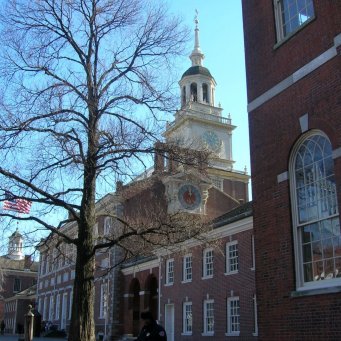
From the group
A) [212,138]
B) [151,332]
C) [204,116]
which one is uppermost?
[204,116]

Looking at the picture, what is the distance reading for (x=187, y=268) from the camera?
3105 centimetres

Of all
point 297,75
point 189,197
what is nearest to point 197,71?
point 189,197

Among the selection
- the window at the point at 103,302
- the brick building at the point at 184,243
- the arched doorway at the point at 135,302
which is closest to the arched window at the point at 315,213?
the brick building at the point at 184,243

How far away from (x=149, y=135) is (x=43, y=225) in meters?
4.17

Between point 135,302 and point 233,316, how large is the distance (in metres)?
16.6

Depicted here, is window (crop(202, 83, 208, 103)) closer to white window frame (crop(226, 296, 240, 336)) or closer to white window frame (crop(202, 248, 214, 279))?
white window frame (crop(202, 248, 214, 279))

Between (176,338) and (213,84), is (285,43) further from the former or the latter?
(213,84)

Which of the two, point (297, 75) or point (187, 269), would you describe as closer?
point (297, 75)

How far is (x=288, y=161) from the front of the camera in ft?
36.0

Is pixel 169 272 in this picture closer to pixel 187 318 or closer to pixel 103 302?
pixel 187 318

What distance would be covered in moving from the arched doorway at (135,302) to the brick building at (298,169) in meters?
30.2

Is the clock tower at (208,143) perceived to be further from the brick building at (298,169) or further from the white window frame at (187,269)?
the brick building at (298,169)

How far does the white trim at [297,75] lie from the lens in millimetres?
10016

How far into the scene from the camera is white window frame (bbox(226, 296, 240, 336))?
2550 cm
